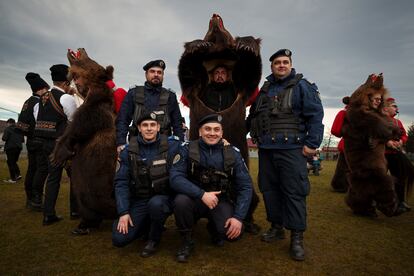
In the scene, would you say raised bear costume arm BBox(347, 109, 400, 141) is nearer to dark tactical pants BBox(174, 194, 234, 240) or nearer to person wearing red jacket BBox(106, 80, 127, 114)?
dark tactical pants BBox(174, 194, 234, 240)

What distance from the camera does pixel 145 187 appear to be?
9.83ft

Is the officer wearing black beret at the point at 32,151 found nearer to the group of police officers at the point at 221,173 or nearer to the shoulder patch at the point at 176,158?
the group of police officers at the point at 221,173

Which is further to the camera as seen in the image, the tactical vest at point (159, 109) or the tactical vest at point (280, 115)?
the tactical vest at point (159, 109)

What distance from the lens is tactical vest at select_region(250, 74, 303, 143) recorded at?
305 cm

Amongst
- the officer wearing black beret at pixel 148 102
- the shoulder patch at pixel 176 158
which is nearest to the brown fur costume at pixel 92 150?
the officer wearing black beret at pixel 148 102

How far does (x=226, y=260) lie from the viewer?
108 inches

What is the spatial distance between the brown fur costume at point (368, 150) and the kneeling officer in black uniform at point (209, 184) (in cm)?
240

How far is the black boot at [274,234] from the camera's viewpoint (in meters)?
3.32

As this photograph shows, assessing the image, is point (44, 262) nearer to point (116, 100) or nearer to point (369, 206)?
point (116, 100)

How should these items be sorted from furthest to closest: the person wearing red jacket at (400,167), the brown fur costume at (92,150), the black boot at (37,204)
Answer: the person wearing red jacket at (400,167), the black boot at (37,204), the brown fur costume at (92,150)

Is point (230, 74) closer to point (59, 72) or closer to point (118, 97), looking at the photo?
point (118, 97)

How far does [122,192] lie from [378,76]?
415cm

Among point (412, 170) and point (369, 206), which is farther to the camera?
point (412, 170)

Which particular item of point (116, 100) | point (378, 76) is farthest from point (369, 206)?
point (116, 100)
